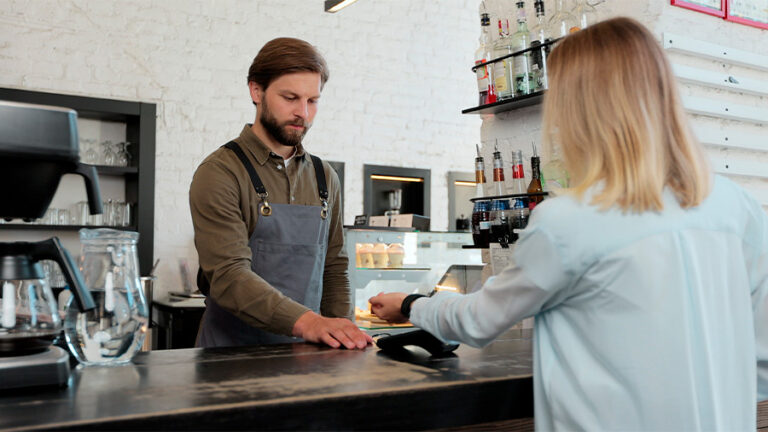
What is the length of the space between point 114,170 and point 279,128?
127 inches

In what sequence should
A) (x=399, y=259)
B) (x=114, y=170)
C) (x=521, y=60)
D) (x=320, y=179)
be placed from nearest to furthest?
(x=320, y=179) < (x=521, y=60) < (x=399, y=259) < (x=114, y=170)

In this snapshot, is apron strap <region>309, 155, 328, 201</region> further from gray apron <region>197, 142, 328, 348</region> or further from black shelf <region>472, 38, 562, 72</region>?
black shelf <region>472, 38, 562, 72</region>

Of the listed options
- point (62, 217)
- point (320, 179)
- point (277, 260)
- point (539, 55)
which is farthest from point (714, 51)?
point (62, 217)

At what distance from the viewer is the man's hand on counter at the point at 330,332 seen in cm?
160

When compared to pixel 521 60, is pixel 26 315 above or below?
below

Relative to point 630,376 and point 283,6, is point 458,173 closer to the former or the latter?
point 283,6

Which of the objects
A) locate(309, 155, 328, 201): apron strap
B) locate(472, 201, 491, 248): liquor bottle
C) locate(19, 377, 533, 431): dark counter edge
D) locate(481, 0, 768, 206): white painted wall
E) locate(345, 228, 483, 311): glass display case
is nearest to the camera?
locate(19, 377, 533, 431): dark counter edge

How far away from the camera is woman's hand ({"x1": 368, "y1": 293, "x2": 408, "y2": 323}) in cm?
151

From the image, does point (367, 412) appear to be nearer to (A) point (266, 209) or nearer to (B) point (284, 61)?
(A) point (266, 209)

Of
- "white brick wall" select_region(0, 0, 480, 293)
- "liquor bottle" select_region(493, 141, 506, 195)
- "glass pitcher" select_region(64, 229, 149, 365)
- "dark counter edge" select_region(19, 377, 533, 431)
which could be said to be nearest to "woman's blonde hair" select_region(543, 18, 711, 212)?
"dark counter edge" select_region(19, 377, 533, 431)

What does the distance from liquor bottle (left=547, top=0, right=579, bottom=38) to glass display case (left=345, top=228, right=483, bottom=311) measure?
1244 millimetres

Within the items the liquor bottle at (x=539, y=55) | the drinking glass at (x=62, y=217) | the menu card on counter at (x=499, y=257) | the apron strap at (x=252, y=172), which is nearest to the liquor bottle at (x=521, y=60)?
the liquor bottle at (x=539, y=55)

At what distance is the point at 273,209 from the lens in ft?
6.86

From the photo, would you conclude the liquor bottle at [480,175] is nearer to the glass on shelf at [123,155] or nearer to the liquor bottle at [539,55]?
the liquor bottle at [539,55]
